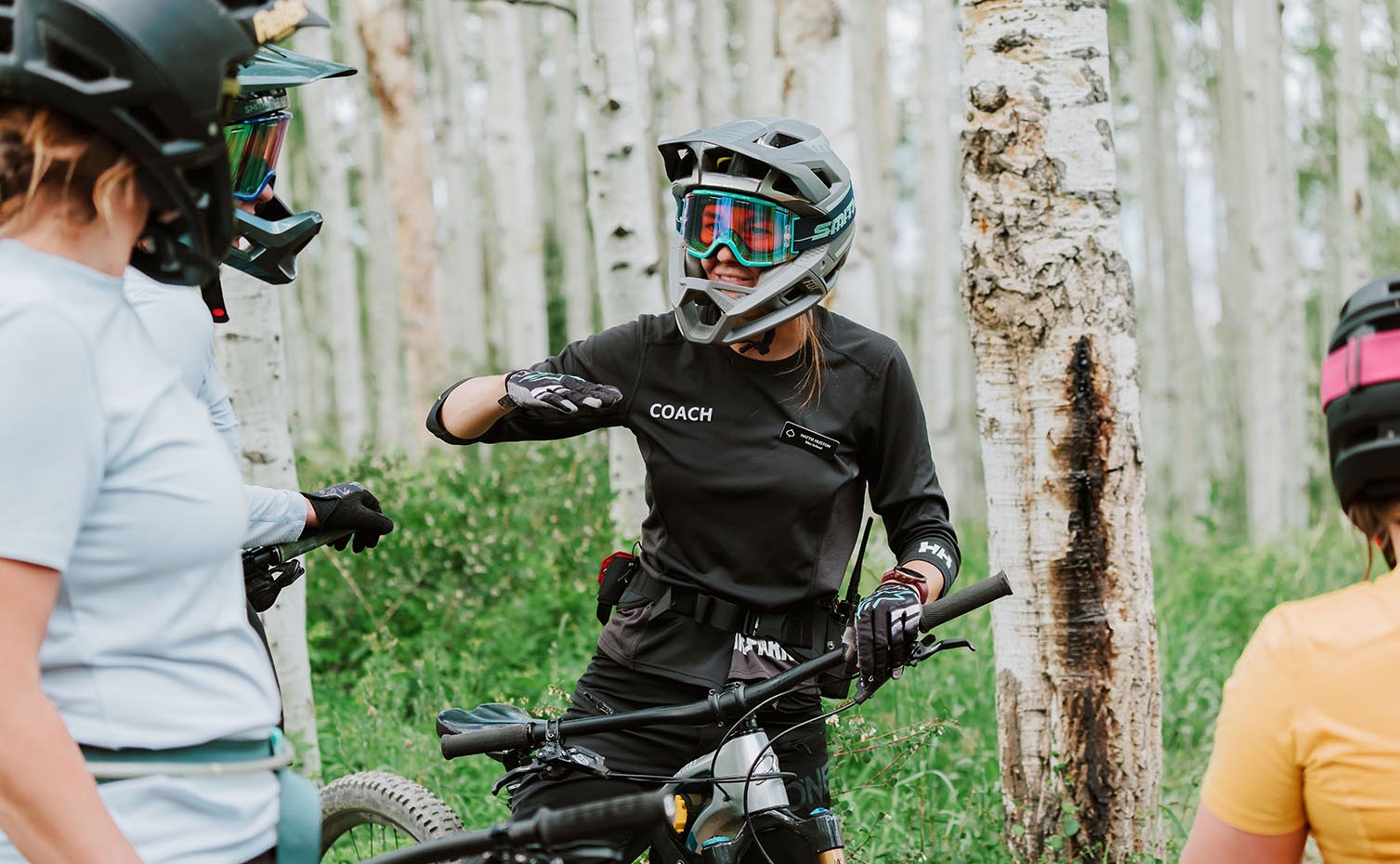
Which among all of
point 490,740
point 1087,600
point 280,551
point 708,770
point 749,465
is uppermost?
point 749,465

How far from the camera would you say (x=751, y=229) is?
3426mm

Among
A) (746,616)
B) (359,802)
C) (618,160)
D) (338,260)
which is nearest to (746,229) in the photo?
(746,616)

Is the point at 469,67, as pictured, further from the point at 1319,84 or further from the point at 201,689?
the point at 201,689

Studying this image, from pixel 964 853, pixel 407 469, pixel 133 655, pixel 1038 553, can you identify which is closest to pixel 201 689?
pixel 133 655

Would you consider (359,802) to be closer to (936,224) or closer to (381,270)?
(936,224)

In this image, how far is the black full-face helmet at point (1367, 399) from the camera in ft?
5.89

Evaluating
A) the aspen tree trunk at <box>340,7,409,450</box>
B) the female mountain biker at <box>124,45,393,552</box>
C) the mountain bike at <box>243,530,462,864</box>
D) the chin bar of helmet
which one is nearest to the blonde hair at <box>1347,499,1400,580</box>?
the female mountain biker at <box>124,45,393,552</box>

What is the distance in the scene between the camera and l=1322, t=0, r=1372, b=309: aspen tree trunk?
555 inches

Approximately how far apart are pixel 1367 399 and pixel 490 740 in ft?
6.63

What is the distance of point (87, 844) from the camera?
1576mm

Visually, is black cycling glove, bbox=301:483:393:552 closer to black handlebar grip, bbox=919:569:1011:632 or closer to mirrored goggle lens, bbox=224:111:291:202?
mirrored goggle lens, bbox=224:111:291:202

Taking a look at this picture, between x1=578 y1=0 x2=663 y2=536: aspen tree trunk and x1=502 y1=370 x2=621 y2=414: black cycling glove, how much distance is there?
4193 millimetres

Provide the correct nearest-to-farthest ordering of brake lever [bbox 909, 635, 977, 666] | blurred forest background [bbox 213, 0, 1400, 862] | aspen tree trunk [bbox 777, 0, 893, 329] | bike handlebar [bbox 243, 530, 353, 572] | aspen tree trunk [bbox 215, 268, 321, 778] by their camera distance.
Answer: brake lever [bbox 909, 635, 977, 666]
bike handlebar [bbox 243, 530, 353, 572]
aspen tree trunk [bbox 215, 268, 321, 778]
blurred forest background [bbox 213, 0, 1400, 862]
aspen tree trunk [bbox 777, 0, 893, 329]

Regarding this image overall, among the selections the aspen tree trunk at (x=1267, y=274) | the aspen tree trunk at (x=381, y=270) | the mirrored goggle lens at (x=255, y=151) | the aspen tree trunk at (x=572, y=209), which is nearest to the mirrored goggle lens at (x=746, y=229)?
the mirrored goggle lens at (x=255, y=151)
